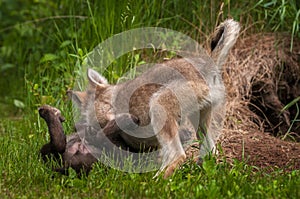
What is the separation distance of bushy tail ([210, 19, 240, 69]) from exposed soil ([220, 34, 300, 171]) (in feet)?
4.02

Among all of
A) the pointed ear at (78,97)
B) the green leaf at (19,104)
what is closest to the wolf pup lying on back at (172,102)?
the pointed ear at (78,97)

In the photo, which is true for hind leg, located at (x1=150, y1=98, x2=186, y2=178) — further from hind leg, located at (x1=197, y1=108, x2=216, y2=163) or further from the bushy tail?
the bushy tail

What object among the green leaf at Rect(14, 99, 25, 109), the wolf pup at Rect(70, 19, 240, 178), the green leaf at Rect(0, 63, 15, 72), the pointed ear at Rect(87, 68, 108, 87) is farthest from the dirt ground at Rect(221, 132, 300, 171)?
the green leaf at Rect(0, 63, 15, 72)

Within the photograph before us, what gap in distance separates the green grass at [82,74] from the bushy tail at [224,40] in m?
0.85

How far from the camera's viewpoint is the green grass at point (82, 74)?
436 cm

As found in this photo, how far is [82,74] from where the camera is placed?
6684mm

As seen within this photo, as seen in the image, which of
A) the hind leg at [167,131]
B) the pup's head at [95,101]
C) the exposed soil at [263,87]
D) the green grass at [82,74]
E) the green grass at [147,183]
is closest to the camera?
the green grass at [147,183]

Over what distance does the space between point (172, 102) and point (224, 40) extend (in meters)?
0.65

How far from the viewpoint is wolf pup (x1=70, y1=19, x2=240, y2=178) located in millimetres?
4891

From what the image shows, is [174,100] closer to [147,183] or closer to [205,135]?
[205,135]

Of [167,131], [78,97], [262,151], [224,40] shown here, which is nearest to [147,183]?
[167,131]

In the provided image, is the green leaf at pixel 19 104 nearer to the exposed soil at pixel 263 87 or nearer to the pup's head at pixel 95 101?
the pup's head at pixel 95 101

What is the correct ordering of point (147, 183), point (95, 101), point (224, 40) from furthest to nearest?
point (95, 101)
point (224, 40)
point (147, 183)

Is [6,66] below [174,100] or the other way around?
below
